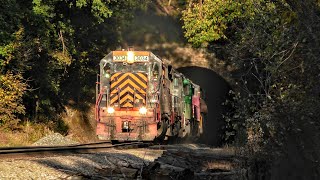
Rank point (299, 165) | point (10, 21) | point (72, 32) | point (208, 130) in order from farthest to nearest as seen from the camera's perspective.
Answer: point (208, 130), point (72, 32), point (10, 21), point (299, 165)

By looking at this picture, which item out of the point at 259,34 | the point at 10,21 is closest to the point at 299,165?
the point at 259,34

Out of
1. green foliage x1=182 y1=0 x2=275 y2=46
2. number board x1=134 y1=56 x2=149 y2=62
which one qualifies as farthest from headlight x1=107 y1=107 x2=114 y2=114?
green foliage x1=182 y1=0 x2=275 y2=46

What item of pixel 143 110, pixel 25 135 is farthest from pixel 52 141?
pixel 143 110

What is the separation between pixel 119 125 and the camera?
17.5 m

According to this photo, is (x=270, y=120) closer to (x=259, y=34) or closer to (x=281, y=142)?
(x=281, y=142)

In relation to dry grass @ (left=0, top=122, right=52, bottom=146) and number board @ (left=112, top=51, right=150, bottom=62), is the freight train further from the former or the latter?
dry grass @ (left=0, top=122, right=52, bottom=146)

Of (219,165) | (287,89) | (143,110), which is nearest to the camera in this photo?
(287,89)

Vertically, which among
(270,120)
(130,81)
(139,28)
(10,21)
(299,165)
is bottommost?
(299,165)

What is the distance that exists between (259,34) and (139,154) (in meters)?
5.33

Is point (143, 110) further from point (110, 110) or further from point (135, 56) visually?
point (135, 56)

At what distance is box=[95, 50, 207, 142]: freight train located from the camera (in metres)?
17.4

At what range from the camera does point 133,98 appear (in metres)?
17.9

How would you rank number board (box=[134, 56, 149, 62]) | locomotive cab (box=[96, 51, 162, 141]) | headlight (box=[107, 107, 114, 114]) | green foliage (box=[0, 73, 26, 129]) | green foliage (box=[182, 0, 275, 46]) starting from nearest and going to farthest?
locomotive cab (box=[96, 51, 162, 141])
headlight (box=[107, 107, 114, 114])
number board (box=[134, 56, 149, 62])
green foliage (box=[0, 73, 26, 129])
green foliage (box=[182, 0, 275, 46])

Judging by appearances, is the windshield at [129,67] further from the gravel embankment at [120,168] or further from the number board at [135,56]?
the gravel embankment at [120,168]
